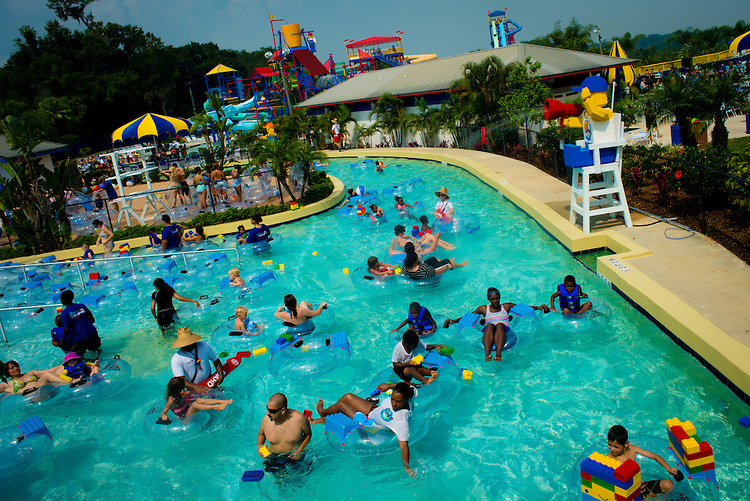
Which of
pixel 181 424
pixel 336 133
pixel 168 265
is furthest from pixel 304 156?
pixel 336 133

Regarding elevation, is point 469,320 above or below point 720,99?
below

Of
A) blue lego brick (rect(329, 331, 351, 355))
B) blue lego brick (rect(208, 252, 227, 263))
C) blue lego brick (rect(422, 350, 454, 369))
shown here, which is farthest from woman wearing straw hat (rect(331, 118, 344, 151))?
blue lego brick (rect(422, 350, 454, 369))

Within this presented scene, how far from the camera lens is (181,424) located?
7543 mm

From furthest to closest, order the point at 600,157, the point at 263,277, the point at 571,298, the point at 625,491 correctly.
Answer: the point at 263,277, the point at 600,157, the point at 571,298, the point at 625,491

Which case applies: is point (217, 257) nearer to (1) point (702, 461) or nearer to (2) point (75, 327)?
(2) point (75, 327)

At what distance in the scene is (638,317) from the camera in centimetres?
883

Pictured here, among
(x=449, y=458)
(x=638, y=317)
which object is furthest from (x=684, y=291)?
(x=449, y=458)

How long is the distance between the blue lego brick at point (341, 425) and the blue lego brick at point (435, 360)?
1575 millimetres

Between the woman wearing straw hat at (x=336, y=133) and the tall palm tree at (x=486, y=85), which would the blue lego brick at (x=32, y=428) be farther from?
the woman wearing straw hat at (x=336, y=133)

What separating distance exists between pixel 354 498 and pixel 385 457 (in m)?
0.64

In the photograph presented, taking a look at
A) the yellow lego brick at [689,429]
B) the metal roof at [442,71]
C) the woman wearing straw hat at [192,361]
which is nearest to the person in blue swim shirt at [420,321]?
the woman wearing straw hat at [192,361]

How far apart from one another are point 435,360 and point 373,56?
161 feet

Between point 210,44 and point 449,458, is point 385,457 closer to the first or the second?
point 449,458

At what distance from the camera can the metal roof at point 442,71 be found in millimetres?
26891
